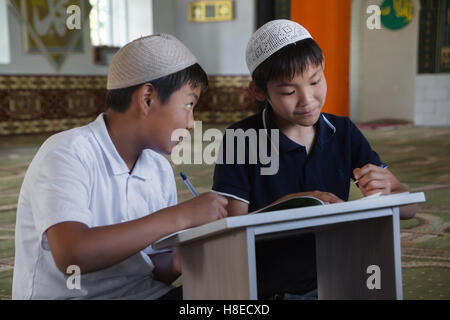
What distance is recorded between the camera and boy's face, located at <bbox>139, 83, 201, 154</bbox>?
1.36m

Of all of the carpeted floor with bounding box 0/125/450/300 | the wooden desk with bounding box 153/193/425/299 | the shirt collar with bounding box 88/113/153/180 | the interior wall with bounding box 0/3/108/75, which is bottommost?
the carpeted floor with bounding box 0/125/450/300

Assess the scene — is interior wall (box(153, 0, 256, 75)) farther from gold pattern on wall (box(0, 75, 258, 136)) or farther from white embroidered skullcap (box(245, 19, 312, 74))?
white embroidered skullcap (box(245, 19, 312, 74))

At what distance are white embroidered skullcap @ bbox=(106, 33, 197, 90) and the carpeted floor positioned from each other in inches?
51.5

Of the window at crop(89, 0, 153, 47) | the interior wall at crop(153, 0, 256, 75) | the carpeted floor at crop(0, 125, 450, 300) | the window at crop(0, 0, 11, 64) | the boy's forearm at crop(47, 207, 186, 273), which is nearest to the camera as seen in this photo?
the boy's forearm at crop(47, 207, 186, 273)

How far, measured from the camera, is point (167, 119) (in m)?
1.36

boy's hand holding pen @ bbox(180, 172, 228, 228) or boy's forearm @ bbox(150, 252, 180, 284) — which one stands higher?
Answer: boy's hand holding pen @ bbox(180, 172, 228, 228)

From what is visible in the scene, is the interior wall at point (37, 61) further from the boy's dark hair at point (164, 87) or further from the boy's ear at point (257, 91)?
the boy's dark hair at point (164, 87)

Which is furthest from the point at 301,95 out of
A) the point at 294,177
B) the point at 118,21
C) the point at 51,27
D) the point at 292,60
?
the point at 118,21

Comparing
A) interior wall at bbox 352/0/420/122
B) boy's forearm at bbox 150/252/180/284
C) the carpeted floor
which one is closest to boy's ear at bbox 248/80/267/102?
boy's forearm at bbox 150/252/180/284

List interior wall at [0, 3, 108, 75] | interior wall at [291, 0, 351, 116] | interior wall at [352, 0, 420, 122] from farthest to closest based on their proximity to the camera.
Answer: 1. interior wall at [352, 0, 420, 122]
2. interior wall at [0, 3, 108, 75]
3. interior wall at [291, 0, 351, 116]

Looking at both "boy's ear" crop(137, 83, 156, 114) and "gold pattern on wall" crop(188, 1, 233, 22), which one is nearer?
"boy's ear" crop(137, 83, 156, 114)

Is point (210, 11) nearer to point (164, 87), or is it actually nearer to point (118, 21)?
point (118, 21)

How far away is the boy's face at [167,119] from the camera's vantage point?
53.7 inches

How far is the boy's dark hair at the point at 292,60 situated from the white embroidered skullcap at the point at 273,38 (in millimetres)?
13
